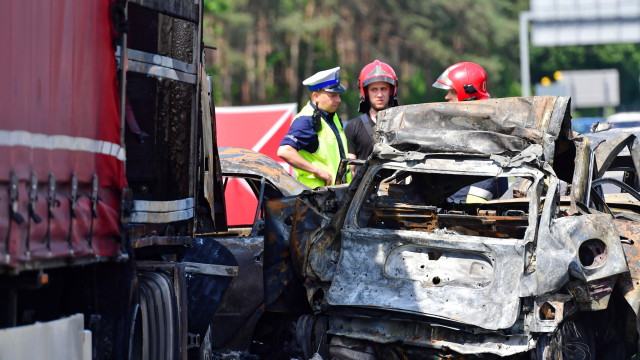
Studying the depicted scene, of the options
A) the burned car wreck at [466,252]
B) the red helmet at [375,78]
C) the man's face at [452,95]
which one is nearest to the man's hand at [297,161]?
the red helmet at [375,78]

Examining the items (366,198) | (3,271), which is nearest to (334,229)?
(366,198)

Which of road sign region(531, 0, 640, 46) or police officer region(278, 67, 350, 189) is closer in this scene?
police officer region(278, 67, 350, 189)

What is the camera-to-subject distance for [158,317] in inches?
265

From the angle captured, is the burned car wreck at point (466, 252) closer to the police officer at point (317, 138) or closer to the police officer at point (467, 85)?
the police officer at point (467, 85)

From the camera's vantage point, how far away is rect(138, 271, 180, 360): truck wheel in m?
6.63

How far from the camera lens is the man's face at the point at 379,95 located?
10938mm

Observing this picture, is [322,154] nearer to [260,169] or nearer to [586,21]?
[260,169]

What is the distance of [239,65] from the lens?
44.1 meters

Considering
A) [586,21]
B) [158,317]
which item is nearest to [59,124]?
[158,317]

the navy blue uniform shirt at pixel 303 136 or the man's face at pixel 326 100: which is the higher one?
the man's face at pixel 326 100

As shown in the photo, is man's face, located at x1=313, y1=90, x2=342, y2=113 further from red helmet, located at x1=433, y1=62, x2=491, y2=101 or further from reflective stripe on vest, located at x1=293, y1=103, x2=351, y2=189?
red helmet, located at x1=433, y1=62, x2=491, y2=101

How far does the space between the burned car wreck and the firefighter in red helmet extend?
1594 millimetres

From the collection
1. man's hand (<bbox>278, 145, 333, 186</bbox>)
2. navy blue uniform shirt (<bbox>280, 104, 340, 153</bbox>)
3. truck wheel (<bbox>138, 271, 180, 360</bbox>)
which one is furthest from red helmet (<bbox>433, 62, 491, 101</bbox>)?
truck wheel (<bbox>138, 271, 180, 360</bbox>)

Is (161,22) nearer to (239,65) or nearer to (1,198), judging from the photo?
(1,198)
